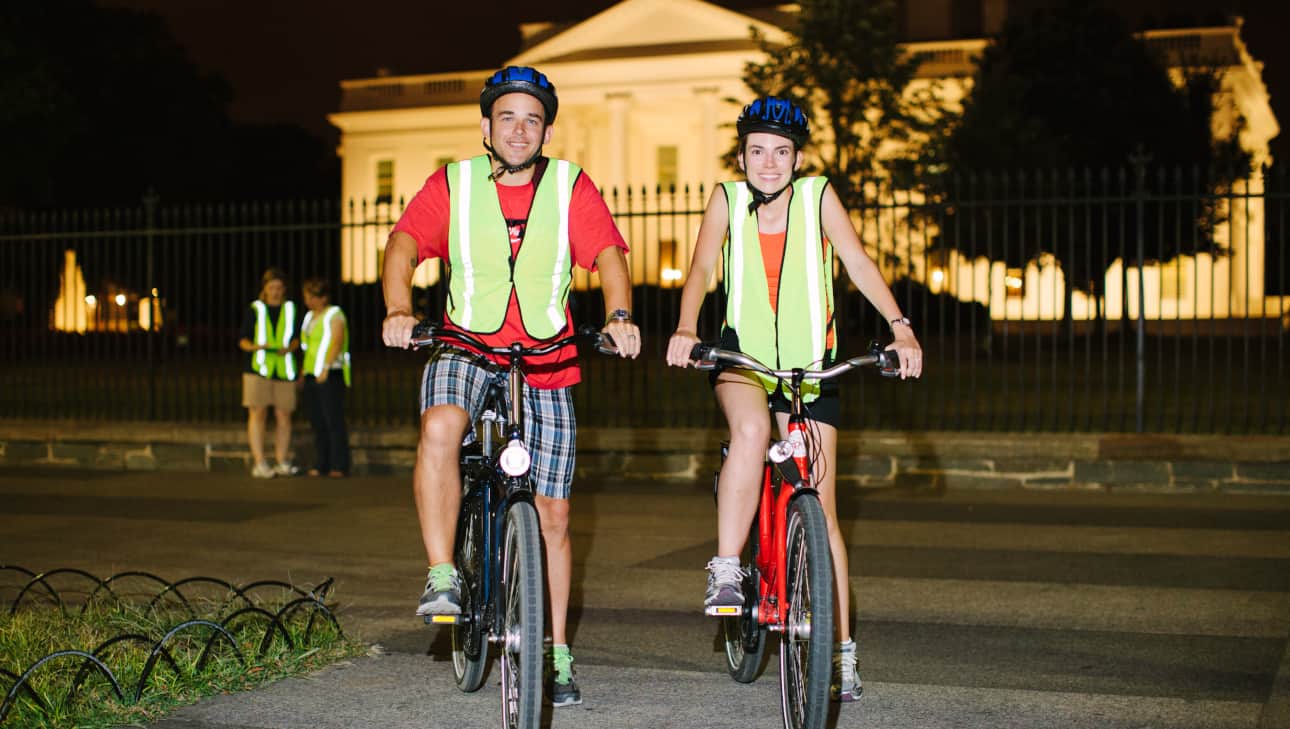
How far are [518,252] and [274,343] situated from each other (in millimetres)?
8408

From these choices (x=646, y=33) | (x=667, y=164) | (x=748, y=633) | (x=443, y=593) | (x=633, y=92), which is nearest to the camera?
(x=443, y=593)

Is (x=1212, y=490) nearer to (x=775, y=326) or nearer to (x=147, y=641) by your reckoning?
(x=775, y=326)

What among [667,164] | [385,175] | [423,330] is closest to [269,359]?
[423,330]

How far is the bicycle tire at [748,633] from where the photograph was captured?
4488 mm

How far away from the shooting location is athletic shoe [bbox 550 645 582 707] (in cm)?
451

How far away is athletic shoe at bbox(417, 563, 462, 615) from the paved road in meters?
0.53

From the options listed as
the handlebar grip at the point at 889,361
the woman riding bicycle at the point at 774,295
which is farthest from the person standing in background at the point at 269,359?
the handlebar grip at the point at 889,361

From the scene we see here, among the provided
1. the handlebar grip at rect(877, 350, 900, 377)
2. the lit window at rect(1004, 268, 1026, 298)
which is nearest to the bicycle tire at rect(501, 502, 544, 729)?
the handlebar grip at rect(877, 350, 900, 377)

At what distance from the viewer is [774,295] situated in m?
4.53

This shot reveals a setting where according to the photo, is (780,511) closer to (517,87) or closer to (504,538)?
(504,538)

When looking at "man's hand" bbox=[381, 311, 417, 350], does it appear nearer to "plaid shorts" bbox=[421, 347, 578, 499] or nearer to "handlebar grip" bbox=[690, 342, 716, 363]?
"plaid shorts" bbox=[421, 347, 578, 499]

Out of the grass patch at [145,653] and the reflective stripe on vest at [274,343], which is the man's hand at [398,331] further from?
the reflective stripe on vest at [274,343]

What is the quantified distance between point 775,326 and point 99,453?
1047 cm

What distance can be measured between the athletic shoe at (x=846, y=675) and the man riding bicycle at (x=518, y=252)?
1.01m
